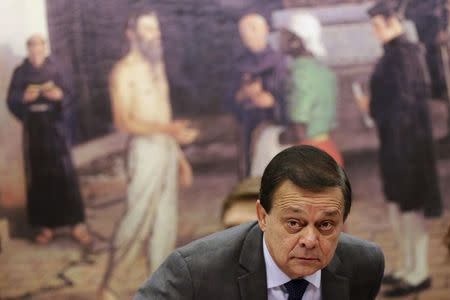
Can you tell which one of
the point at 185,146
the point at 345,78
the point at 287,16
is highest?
the point at 287,16

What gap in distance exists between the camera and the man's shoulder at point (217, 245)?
2.22 metres

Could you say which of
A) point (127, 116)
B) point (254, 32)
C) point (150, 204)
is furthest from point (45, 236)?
point (254, 32)

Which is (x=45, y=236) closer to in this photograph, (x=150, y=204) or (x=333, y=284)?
(x=150, y=204)

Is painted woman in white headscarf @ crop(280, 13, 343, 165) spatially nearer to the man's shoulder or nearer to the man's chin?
the man's shoulder

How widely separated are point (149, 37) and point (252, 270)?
12.5ft

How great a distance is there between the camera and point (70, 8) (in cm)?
576

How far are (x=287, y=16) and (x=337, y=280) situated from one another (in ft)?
12.6

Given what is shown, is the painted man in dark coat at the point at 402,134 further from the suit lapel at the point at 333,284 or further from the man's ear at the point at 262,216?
the man's ear at the point at 262,216

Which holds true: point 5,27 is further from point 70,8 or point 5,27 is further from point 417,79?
point 417,79

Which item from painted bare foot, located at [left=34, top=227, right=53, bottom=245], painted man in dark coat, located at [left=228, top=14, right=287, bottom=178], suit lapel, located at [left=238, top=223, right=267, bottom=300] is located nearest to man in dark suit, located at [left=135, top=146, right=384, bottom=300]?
suit lapel, located at [left=238, top=223, right=267, bottom=300]

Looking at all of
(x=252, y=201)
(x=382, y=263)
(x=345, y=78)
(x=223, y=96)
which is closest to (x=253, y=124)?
(x=223, y=96)

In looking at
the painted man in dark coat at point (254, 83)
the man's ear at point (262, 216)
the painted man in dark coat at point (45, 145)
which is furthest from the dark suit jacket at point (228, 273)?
the painted man in dark coat at point (45, 145)

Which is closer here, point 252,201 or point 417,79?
point 252,201

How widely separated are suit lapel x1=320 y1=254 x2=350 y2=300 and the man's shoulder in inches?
9.4
